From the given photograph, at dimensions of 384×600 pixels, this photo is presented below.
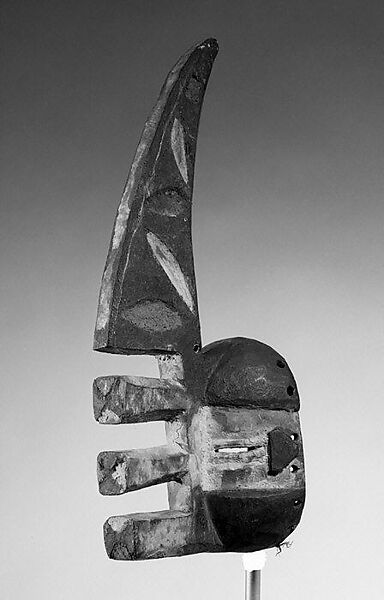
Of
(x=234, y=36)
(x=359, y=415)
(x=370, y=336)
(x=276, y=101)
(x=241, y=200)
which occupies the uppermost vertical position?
(x=234, y=36)

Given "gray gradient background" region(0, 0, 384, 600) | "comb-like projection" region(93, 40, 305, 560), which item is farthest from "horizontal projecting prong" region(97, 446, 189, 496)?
"gray gradient background" region(0, 0, 384, 600)

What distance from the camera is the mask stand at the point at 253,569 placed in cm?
124

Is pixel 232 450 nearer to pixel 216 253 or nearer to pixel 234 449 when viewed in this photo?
pixel 234 449

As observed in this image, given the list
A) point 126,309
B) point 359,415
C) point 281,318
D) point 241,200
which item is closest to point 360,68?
point 241,200

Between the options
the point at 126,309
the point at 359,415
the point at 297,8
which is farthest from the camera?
the point at 297,8

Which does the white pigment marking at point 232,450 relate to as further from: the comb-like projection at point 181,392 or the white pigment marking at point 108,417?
the white pigment marking at point 108,417

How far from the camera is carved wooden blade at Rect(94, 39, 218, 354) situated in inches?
44.1

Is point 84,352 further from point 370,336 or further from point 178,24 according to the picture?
point 178,24

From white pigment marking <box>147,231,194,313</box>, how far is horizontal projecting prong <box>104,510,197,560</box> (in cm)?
22

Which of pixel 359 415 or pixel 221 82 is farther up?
pixel 221 82

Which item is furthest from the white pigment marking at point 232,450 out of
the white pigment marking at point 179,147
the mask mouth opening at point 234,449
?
the white pigment marking at point 179,147

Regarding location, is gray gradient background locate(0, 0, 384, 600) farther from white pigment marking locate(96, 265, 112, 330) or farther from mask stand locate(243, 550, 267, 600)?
white pigment marking locate(96, 265, 112, 330)

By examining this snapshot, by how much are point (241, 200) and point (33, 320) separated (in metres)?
0.48

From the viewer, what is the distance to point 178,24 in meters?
2.32
